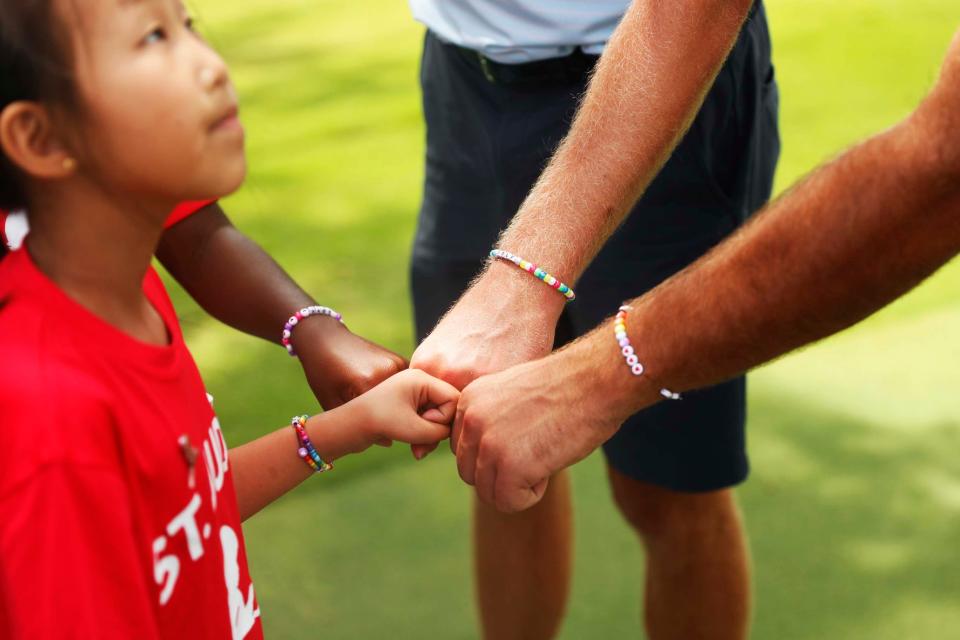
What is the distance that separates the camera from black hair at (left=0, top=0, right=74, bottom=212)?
107cm

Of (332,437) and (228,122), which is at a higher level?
(228,122)

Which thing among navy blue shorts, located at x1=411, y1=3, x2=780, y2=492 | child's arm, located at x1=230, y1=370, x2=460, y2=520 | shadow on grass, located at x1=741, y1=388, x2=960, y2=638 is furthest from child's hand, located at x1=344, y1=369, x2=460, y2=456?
shadow on grass, located at x1=741, y1=388, x2=960, y2=638

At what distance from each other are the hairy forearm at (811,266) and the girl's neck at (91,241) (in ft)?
2.04

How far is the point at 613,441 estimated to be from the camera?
7.10 feet

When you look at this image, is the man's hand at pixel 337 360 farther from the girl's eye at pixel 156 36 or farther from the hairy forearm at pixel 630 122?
the girl's eye at pixel 156 36

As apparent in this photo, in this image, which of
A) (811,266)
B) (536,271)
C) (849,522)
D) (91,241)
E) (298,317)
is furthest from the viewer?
(849,522)

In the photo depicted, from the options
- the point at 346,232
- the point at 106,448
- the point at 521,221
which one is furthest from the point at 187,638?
the point at 346,232

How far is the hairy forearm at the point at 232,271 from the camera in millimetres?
1630

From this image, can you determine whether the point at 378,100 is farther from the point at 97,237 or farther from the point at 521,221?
the point at 97,237

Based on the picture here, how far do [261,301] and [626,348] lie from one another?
0.42 m

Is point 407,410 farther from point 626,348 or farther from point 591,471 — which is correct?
point 591,471

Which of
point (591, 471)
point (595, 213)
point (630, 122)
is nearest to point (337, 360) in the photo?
point (595, 213)

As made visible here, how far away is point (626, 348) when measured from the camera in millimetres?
1620

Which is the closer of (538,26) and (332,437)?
(332,437)
